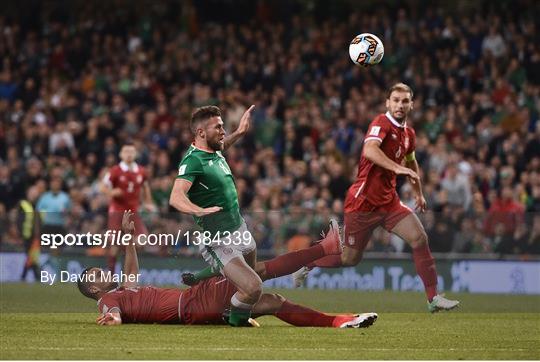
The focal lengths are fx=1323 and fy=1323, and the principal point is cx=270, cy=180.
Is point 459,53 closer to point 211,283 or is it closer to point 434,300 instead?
point 434,300

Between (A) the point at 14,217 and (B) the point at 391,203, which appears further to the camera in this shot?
(A) the point at 14,217

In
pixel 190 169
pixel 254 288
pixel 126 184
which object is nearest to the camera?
pixel 254 288

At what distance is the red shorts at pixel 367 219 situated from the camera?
1420cm

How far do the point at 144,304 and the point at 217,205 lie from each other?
118 centimetres

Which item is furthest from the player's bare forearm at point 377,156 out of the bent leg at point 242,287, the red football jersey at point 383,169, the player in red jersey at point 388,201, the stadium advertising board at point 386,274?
the bent leg at point 242,287

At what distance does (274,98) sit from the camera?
26797 millimetres

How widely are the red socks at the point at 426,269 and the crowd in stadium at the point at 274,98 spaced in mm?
7106

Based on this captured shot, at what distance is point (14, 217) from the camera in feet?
63.8

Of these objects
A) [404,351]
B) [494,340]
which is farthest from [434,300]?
[404,351]

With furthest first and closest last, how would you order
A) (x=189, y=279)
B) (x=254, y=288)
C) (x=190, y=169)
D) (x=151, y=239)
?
(x=151, y=239), (x=189, y=279), (x=190, y=169), (x=254, y=288)

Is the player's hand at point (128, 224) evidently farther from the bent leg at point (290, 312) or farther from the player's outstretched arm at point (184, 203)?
the bent leg at point (290, 312)

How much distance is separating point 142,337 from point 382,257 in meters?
7.26

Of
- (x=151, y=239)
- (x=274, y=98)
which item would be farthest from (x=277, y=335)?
(x=274, y=98)

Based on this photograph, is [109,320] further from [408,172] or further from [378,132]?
[378,132]
